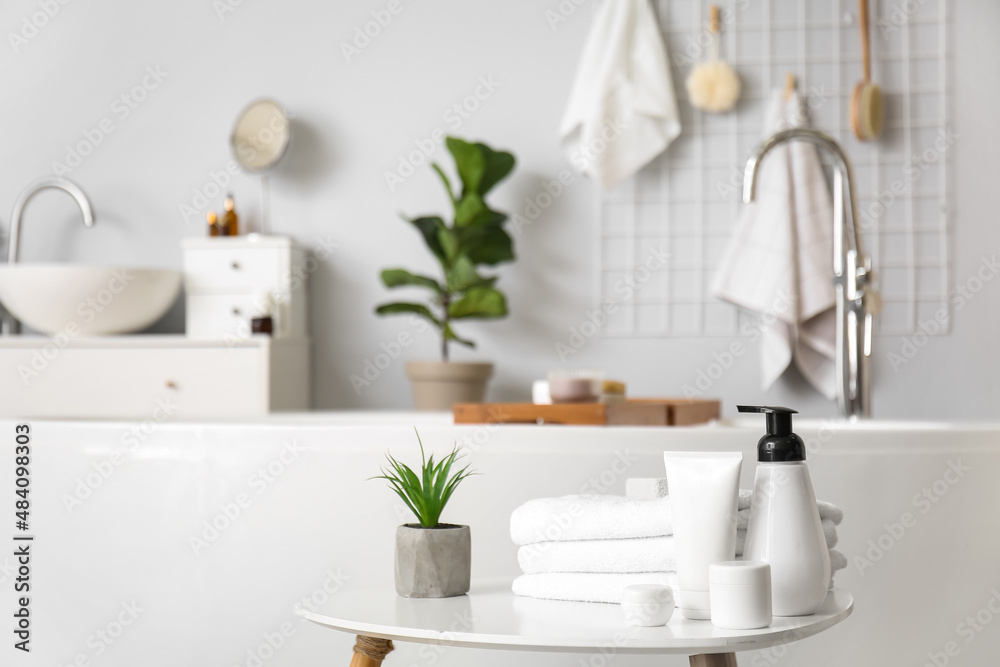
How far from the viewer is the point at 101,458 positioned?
66.3 inches

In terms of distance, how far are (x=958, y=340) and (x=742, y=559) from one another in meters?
1.96

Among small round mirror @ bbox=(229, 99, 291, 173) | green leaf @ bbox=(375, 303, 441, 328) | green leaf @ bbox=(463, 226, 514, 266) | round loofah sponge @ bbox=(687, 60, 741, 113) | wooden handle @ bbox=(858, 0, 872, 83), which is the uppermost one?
wooden handle @ bbox=(858, 0, 872, 83)

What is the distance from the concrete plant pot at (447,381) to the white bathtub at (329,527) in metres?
0.82

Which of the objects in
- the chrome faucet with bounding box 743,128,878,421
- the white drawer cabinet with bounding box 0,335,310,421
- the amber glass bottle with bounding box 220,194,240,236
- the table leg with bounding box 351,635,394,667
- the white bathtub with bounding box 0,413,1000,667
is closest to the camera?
the table leg with bounding box 351,635,394,667

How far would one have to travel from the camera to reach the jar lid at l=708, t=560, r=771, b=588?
746mm

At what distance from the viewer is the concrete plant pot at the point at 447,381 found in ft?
8.03

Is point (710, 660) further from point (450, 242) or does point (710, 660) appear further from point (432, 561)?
point (450, 242)

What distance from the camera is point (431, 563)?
2.98ft

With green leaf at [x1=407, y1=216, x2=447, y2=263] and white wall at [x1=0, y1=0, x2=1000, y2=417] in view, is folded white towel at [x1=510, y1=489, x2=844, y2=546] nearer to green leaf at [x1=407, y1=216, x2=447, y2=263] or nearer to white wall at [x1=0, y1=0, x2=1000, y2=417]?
green leaf at [x1=407, y1=216, x2=447, y2=263]

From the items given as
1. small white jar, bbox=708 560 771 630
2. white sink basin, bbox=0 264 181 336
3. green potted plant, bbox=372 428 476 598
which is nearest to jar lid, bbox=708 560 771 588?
small white jar, bbox=708 560 771 630

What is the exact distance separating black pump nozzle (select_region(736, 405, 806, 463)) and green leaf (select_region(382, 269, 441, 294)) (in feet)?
5.43

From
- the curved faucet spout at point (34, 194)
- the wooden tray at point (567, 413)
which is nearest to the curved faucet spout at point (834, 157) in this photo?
the wooden tray at point (567, 413)

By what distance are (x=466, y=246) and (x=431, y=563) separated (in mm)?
1625

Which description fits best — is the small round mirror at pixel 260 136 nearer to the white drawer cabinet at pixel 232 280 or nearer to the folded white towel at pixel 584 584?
the white drawer cabinet at pixel 232 280
